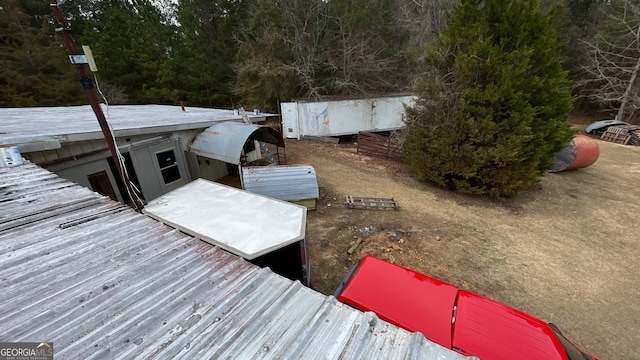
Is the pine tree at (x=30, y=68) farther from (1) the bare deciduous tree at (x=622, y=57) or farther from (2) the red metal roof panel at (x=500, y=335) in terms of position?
(1) the bare deciduous tree at (x=622, y=57)

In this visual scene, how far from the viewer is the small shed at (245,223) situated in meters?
3.94

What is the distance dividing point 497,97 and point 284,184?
8.38 metres

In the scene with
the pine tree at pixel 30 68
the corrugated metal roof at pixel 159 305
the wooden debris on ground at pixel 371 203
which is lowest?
the wooden debris on ground at pixel 371 203

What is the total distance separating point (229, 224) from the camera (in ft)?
14.3

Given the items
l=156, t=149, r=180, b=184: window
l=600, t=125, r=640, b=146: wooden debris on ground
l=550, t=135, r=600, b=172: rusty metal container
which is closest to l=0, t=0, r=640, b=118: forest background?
l=600, t=125, r=640, b=146: wooden debris on ground

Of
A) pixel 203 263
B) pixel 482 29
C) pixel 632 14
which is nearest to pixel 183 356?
pixel 203 263

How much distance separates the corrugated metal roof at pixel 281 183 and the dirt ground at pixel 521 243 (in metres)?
0.90

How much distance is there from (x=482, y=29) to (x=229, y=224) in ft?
36.6

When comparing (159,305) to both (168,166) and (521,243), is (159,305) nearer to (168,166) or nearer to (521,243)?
(168,166)

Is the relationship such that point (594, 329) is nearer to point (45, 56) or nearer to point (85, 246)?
point (85, 246)

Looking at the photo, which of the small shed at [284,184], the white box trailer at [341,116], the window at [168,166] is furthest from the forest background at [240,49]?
the window at [168,166]

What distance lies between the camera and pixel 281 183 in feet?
27.1

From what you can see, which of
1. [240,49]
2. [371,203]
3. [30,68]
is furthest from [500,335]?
[30,68]

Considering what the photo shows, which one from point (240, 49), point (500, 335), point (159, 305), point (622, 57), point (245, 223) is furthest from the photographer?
point (622, 57)
